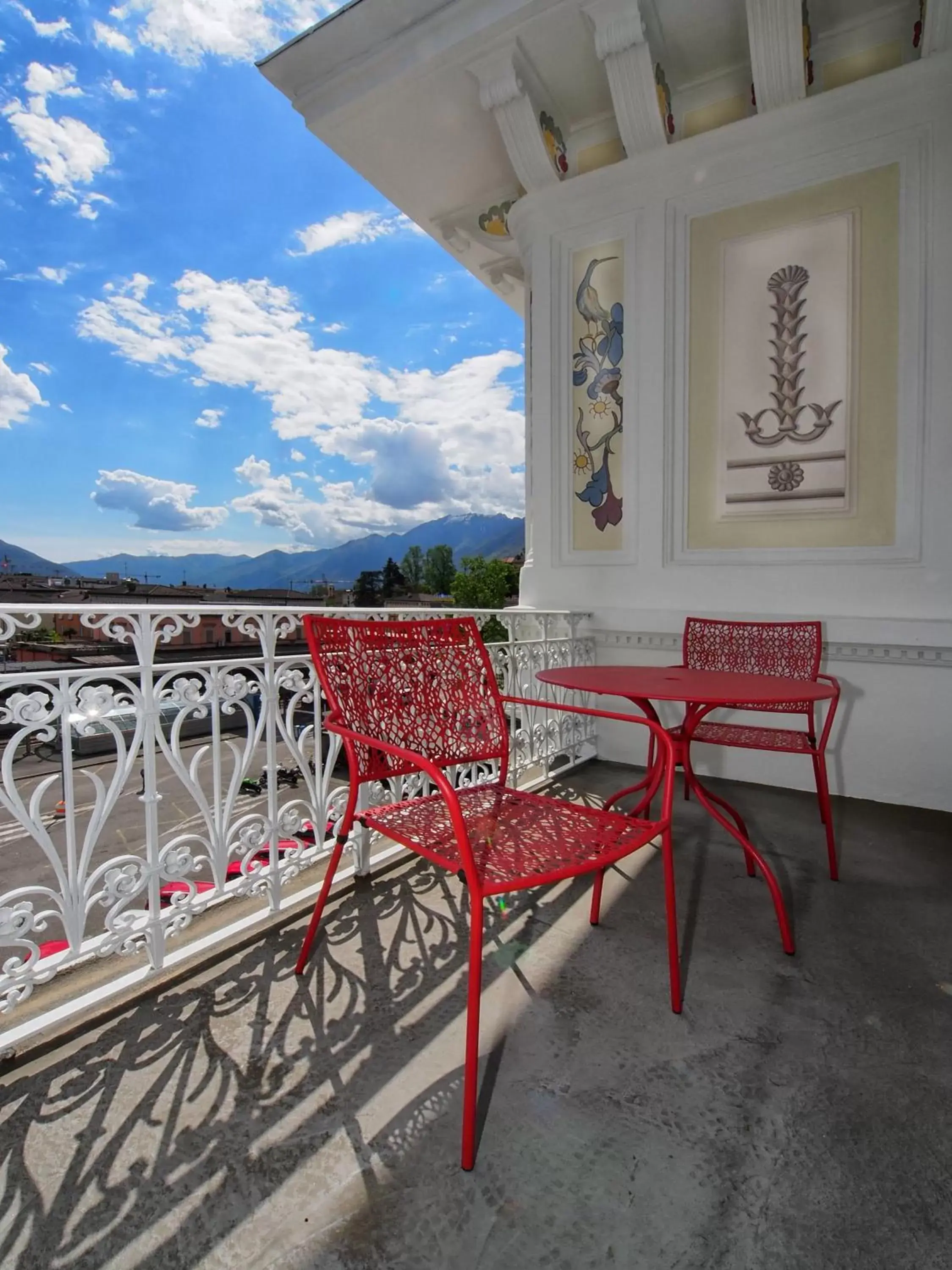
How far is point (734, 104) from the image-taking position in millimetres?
3049

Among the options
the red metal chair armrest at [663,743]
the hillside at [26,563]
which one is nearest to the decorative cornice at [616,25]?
the red metal chair armrest at [663,743]

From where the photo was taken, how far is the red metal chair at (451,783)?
103 centimetres

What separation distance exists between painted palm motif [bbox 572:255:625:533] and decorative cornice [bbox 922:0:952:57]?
147 centimetres

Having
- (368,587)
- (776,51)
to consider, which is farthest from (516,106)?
Result: (368,587)

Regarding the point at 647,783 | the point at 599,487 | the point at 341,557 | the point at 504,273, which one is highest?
the point at 341,557

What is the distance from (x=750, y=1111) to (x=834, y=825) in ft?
5.55

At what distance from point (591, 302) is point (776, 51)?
1.26 m

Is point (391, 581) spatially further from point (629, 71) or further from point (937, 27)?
point (937, 27)

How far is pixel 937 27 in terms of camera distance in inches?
97.4

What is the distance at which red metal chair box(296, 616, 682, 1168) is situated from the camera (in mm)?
1031

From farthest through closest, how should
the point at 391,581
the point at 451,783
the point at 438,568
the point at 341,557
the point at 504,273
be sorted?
the point at 341,557, the point at 438,568, the point at 391,581, the point at 504,273, the point at 451,783

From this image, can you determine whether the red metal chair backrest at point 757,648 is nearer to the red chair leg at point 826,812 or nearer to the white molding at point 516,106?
the red chair leg at point 826,812

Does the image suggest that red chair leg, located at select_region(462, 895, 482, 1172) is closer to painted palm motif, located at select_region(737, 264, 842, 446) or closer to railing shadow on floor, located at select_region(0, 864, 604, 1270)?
railing shadow on floor, located at select_region(0, 864, 604, 1270)

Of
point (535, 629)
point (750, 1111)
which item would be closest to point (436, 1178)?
point (750, 1111)
